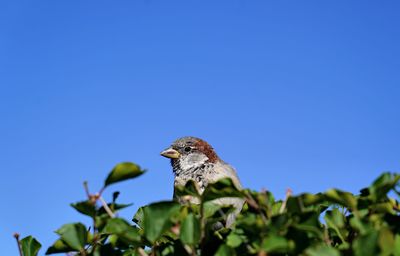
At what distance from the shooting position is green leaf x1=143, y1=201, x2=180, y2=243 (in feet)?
3.71

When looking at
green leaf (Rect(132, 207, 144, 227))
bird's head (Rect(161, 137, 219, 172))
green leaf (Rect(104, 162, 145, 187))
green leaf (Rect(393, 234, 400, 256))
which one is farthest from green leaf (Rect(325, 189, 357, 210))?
bird's head (Rect(161, 137, 219, 172))

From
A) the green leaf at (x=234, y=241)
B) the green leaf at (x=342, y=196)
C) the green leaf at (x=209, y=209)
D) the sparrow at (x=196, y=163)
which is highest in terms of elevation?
the sparrow at (x=196, y=163)

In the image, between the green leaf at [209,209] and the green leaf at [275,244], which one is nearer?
the green leaf at [275,244]

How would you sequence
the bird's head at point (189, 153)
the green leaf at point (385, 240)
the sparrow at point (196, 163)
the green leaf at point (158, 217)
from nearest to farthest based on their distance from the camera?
the green leaf at point (385, 240)
the green leaf at point (158, 217)
the sparrow at point (196, 163)
the bird's head at point (189, 153)

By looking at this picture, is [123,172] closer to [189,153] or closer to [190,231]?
[190,231]

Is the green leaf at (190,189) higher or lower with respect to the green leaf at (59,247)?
higher

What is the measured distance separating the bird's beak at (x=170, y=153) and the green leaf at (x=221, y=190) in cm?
397

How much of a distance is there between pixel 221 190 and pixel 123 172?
21 centimetres

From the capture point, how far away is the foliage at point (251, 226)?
40.1 inches

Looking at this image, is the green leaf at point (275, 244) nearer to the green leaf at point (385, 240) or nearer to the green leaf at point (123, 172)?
the green leaf at point (385, 240)

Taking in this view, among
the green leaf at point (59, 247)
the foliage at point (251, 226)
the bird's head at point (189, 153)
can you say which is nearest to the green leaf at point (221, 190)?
the foliage at point (251, 226)

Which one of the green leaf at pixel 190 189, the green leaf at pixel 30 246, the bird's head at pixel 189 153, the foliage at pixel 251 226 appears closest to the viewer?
the foliage at pixel 251 226

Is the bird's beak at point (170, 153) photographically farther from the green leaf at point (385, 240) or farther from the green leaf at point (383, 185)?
the green leaf at point (385, 240)

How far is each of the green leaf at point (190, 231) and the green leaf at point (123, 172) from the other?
148 mm
